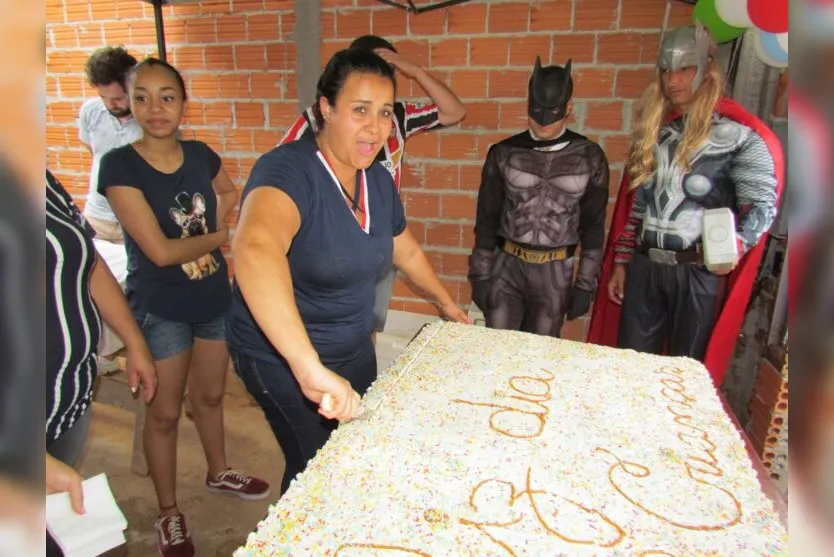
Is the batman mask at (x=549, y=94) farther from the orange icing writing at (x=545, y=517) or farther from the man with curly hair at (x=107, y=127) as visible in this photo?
the man with curly hair at (x=107, y=127)

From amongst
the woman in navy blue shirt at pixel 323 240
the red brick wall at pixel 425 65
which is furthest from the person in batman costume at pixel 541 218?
the woman in navy blue shirt at pixel 323 240

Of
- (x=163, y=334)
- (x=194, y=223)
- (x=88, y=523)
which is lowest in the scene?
(x=163, y=334)

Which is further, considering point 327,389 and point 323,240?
point 323,240

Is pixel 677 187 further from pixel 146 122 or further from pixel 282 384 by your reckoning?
pixel 146 122

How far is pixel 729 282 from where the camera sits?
225 cm

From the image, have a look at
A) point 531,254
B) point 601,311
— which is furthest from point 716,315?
point 531,254

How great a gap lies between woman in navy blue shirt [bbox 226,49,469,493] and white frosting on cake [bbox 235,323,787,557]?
0.17 meters

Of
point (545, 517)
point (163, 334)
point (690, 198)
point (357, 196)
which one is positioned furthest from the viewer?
point (690, 198)

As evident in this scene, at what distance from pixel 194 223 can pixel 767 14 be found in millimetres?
2198

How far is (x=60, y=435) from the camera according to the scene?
1213 millimetres

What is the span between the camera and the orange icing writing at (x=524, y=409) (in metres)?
1.25

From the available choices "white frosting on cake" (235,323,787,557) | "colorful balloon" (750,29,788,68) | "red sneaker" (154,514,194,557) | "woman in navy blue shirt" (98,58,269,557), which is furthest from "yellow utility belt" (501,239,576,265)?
"red sneaker" (154,514,194,557)

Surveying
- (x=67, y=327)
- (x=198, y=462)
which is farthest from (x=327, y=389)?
(x=198, y=462)

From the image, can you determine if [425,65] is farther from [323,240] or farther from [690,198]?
[323,240]
